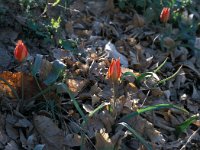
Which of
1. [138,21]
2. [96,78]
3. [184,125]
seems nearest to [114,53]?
[96,78]

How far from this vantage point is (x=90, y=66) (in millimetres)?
2461

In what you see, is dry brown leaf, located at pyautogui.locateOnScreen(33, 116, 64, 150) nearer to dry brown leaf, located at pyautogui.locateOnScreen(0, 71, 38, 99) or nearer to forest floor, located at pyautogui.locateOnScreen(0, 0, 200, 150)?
forest floor, located at pyautogui.locateOnScreen(0, 0, 200, 150)

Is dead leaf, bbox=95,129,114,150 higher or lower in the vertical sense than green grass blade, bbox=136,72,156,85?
lower

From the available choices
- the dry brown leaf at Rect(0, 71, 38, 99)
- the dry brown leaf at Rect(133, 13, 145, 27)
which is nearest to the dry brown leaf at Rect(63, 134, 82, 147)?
the dry brown leaf at Rect(0, 71, 38, 99)

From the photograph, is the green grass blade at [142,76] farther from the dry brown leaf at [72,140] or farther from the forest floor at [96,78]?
the dry brown leaf at [72,140]

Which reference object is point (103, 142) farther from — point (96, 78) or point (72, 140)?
point (96, 78)

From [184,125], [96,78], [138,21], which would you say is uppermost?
[138,21]

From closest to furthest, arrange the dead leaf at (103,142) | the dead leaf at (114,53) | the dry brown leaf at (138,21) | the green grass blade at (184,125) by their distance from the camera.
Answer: the dead leaf at (103,142) → the green grass blade at (184,125) → the dead leaf at (114,53) → the dry brown leaf at (138,21)

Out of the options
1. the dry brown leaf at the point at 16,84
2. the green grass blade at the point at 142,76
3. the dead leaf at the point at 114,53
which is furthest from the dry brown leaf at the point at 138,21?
the dry brown leaf at the point at 16,84

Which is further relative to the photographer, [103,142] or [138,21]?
[138,21]

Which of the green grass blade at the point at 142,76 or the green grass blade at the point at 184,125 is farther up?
the green grass blade at the point at 142,76

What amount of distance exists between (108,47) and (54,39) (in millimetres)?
341

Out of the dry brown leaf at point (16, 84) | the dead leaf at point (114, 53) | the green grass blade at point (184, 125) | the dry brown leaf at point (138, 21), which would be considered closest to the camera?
the dry brown leaf at point (16, 84)

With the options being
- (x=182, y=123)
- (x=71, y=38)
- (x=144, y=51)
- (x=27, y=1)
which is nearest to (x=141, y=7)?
(x=144, y=51)
